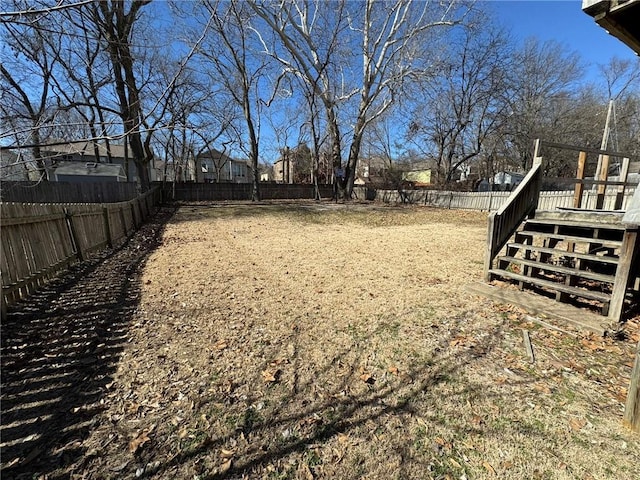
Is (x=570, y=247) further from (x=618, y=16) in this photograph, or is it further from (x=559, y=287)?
(x=618, y=16)

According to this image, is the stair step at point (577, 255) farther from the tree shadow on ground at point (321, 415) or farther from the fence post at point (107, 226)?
the fence post at point (107, 226)

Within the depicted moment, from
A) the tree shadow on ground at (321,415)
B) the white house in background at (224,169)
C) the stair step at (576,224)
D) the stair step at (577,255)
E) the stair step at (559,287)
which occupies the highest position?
the white house in background at (224,169)

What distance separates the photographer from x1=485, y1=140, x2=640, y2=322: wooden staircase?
3318 mm

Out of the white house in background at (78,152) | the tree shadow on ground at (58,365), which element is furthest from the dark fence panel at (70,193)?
the tree shadow on ground at (58,365)

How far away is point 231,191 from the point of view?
2698 centimetres

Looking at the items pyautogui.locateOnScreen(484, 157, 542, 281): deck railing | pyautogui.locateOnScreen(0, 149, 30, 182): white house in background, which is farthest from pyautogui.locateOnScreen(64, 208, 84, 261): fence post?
pyautogui.locateOnScreen(484, 157, 542, 281): deck railing

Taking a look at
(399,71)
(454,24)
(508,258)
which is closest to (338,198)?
(399,71)

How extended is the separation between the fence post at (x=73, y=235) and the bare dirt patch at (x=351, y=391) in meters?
1.87

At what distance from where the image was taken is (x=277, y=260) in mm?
6391

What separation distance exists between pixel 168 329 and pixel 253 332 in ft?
3.04

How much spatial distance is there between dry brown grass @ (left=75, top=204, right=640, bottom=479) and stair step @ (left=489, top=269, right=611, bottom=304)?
541 mm

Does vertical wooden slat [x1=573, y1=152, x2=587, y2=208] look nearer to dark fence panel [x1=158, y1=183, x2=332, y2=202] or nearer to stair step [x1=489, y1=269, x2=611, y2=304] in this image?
stair step [x1=489, y1=269, x2=611, y2=304]

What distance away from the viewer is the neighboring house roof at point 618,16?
5.89ft

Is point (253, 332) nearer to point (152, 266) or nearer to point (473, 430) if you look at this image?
point (473, 430)
